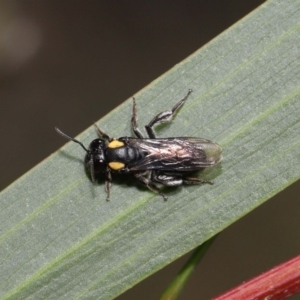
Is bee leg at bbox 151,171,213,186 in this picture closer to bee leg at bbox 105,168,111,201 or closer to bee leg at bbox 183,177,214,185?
bee leg at bbox 183,177,214,185

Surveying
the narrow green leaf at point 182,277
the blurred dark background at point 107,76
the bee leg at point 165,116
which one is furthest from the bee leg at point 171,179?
the blurred dark background at point 107,76

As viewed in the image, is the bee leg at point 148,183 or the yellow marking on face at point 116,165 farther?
the yellow marking on face at point 116,165

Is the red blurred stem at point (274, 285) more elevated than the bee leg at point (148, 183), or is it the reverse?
the bee leg at point (148, 183)

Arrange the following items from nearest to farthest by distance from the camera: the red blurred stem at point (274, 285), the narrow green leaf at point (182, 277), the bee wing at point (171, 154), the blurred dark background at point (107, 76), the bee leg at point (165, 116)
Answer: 1. the red blurred stem at point (274, 285)
2. the narrow green leaf at point (182, 277)
3. the bee leg at point (165, 116)
4. the bee wing at point (171, 154)
5. the blurred dark background at point (107, 76)

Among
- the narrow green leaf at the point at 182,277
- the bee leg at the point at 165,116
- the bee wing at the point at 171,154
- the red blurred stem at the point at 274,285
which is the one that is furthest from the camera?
the bee wing at the point at 171,154

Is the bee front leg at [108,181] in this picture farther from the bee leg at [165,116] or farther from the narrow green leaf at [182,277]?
the narrow green leaf at [182,277]

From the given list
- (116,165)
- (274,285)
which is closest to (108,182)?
(116,165)

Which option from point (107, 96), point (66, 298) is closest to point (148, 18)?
point (107, 96)

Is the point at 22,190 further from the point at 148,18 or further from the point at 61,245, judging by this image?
the point at 148,18
